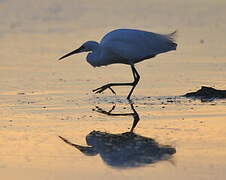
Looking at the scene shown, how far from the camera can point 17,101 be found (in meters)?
11.6

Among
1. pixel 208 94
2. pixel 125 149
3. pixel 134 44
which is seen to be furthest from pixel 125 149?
pixel 134 44

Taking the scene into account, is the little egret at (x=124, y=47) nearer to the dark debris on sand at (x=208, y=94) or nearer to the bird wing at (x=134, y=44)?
the bird wing at (x=134, y=44)

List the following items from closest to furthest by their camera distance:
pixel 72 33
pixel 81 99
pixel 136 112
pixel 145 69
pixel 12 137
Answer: pixel 12 137 → pixel 136 112 → pixel 81 99 → pixel 145 69 → pixel 72 33

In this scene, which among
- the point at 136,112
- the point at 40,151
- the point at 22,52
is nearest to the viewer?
the point at 40,151

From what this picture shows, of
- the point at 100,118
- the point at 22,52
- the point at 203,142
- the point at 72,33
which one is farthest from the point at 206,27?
the point at 203,142

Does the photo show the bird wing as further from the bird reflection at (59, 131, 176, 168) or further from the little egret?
the bird reflection at (59, 131, 176, 168)

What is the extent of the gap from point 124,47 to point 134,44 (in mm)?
191

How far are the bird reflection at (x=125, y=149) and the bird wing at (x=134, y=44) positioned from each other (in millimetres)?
2825

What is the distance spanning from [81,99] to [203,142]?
3.33 metres

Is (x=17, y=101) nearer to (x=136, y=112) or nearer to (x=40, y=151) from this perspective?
(x=136, y=112)

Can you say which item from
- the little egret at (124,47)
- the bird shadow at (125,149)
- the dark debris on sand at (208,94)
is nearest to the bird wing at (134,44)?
the little egret at (124,47)

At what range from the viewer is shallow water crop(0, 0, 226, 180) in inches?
314

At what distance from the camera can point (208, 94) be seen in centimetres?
1195

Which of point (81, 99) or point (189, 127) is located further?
point (81, 99)
